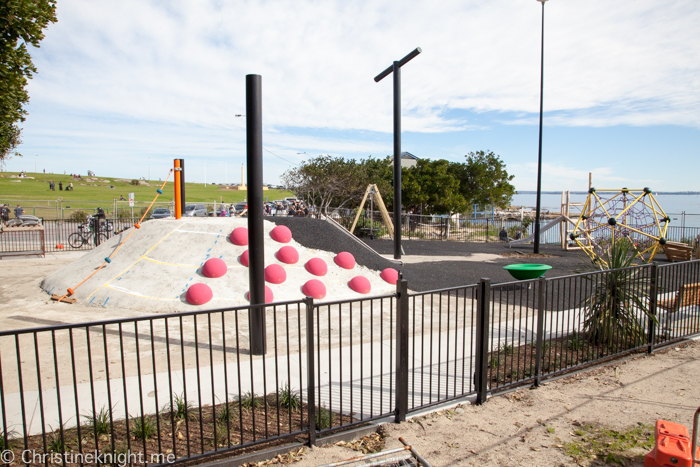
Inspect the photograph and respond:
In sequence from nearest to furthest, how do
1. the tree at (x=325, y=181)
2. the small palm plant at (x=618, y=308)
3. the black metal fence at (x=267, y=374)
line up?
1. the black metal fence at (x=267, y=374)
2. the small palm plant at (x=618, y=308)
3. the tree at (x=325, y=181)

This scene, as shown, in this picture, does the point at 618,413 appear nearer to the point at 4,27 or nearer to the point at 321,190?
the point at 4,27

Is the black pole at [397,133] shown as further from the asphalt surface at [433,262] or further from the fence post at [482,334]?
the fence post at [482,334]

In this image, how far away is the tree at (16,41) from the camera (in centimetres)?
807

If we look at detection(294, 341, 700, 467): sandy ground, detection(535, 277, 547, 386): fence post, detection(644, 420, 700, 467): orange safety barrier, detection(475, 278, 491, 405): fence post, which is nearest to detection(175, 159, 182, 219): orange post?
detection(475, 278, 491, 405): fence post

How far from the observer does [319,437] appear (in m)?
3.95

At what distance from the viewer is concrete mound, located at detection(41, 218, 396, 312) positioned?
9.18 m

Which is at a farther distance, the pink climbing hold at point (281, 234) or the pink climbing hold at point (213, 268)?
the pink climbing hold at point (281, 234)

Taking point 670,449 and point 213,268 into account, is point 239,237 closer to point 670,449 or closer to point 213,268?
point 213,268

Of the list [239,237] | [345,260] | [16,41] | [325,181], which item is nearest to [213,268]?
[239,237]

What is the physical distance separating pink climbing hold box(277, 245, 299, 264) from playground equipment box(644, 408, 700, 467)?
8221mm

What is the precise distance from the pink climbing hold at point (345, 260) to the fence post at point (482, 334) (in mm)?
6783

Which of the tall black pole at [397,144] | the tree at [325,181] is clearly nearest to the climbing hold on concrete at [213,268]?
the tall black pole at [397,144]

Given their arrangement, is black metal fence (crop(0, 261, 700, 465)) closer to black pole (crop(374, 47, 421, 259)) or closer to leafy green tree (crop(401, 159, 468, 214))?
black pole (crop(374, 47, 421, 259))

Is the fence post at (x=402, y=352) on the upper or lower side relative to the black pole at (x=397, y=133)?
lower
